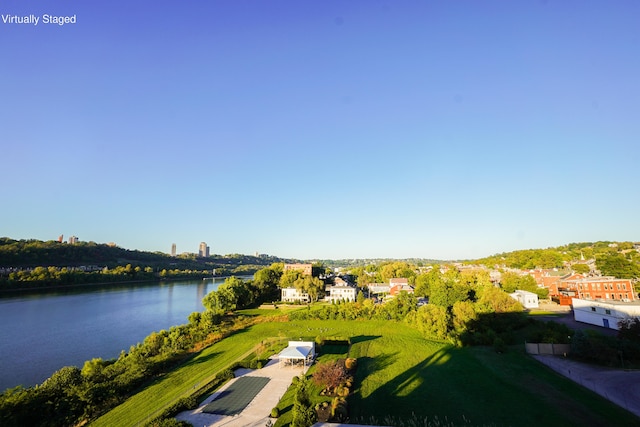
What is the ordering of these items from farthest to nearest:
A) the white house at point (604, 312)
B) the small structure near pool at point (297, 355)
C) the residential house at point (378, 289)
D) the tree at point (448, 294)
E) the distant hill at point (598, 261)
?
1. the residential house at point (378, 289)
2. the distant hill at point (598, 261)
3. the tree at point (448, 294)
4. the white house at point (604, 312)
5. the small structure near pool at point (297, 355)

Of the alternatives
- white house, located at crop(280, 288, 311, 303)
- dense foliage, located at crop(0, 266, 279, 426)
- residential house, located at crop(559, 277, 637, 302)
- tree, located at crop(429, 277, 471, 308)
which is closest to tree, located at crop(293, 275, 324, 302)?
white house, located at crop(280, 288, 311, 303)

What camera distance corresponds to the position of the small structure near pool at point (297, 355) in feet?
65.6

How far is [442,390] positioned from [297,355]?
8.54 meters

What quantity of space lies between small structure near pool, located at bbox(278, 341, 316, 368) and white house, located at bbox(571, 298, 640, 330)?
81.2 feet

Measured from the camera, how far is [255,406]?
14484 mm

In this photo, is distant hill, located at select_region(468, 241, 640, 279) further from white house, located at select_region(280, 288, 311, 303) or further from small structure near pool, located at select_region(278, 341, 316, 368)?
small structure near pool, located at select_region(278, 341, 316, 368)

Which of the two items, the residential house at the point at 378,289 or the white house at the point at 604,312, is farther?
the residential house at the point at 378,289

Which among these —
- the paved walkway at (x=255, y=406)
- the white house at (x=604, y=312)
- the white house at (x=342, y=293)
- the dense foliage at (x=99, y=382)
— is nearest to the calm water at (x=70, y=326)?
the dense foliage at (x=99, y=382)

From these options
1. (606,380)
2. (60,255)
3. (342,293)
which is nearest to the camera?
(606,380)

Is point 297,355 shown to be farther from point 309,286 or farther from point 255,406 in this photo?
point 309,286

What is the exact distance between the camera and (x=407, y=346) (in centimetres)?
2470

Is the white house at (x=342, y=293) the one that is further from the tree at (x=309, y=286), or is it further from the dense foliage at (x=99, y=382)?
the dense foliage at (x=99, y=382)

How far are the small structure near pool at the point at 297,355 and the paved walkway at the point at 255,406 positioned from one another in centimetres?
76

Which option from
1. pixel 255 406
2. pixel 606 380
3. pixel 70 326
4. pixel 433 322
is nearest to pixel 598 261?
pixel 433 322
